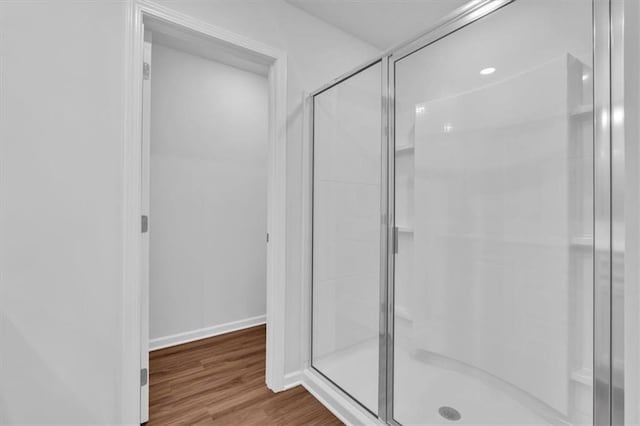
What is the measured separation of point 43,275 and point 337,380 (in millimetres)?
1581

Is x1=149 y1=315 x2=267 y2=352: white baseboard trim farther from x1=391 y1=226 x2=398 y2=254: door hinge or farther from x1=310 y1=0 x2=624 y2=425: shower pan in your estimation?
x1=391 y1=226 x2=398 y2=254: door hinge

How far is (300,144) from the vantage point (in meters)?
2.05

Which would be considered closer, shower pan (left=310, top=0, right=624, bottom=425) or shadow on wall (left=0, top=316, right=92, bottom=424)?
shower pan (left=310, top=0, right=624, bottom=425)

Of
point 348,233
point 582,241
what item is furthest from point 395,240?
point 582,241

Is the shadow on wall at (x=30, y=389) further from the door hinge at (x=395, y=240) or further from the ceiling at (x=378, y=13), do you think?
the ceiling at (x=378, y=13)

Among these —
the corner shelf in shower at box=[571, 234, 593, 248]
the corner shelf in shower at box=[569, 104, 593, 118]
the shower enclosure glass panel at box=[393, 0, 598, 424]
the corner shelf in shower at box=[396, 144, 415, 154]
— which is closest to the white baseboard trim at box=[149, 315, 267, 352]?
the shower enclosure glass panel at box=[393, 0, 598, 424]

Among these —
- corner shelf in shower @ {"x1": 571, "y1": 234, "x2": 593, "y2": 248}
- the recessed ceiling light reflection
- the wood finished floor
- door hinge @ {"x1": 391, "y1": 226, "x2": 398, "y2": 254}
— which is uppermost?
the recessed ceiling light reflection

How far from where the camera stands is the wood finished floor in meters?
1.63

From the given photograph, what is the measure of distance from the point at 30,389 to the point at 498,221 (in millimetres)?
2080

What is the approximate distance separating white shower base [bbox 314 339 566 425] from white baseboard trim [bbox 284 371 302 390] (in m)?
0.31

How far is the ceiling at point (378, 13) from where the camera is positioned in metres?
2.01

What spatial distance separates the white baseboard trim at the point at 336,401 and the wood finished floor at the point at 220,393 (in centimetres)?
4

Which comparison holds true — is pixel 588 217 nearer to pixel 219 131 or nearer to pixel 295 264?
pixel 295 264

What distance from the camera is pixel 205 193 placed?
2729mm
